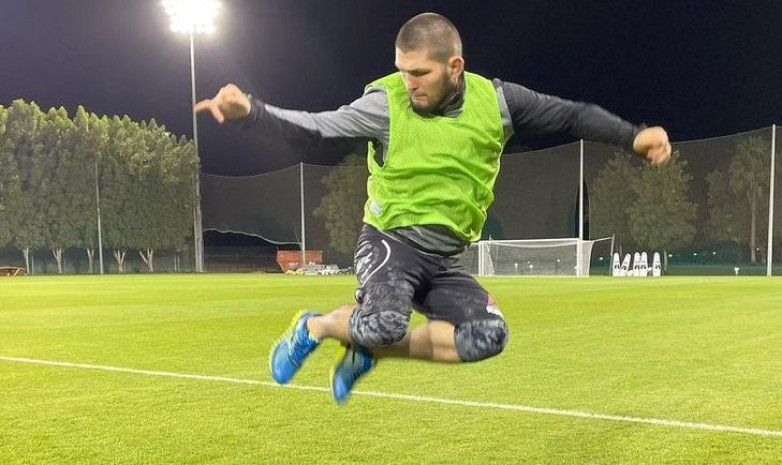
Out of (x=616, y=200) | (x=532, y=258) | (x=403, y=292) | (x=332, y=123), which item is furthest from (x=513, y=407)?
(x=616, y=200)

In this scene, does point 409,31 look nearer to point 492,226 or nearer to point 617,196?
point 492,226

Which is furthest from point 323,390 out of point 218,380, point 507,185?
point 507,185

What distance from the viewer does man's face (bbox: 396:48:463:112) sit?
4.34 m

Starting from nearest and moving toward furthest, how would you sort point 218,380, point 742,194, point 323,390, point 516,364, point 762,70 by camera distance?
point 323,390 < point 218,380 < point 516,364 < point 742,194 < point 762,70

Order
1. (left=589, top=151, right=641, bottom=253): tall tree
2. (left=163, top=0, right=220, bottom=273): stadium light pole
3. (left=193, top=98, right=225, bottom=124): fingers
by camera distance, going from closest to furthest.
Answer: (left=193, top=98, right=225, bottom=124): fingers, (left=163, top=0, right=220, bottom=273): stadium light pole, (left=589, top=151, right=641, bottom=253): tall tree

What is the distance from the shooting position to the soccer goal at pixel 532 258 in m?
40.4

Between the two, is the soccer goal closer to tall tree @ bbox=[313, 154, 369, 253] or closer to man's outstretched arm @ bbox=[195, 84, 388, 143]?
tall tree @ bbox=[313, 154, 369, 253]

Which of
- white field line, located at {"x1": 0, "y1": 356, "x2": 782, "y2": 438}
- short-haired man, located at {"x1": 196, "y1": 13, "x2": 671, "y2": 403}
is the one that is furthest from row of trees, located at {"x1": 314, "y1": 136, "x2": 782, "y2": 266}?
short-haired man, located at {"x1": 196, "y1": 13, "x2": 671, "y2": 403}

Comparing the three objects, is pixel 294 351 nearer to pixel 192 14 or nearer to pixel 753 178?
pixel 192 14

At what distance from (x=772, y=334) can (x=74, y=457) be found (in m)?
10.5

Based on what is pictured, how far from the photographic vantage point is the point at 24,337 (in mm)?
12398

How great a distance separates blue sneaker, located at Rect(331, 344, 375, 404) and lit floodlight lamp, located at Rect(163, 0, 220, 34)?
1776 inches

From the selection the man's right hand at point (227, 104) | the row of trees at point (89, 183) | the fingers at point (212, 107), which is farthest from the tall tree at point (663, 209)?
the fingers at point (212, 107)

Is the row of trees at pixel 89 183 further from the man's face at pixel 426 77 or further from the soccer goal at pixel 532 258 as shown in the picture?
the man's face at pixel 426 77
